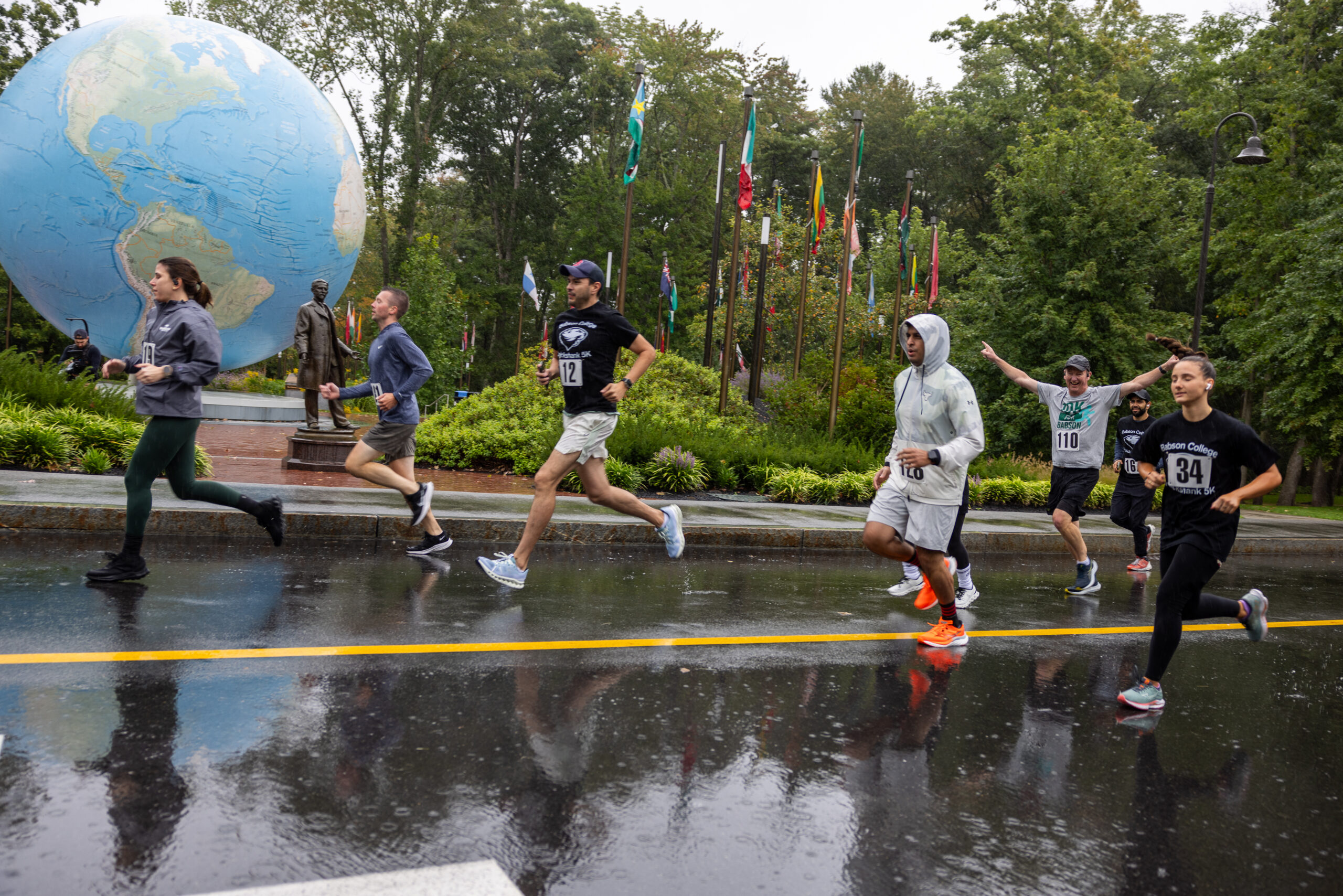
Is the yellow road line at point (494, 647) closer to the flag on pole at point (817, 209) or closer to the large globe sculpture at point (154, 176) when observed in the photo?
the large globe sculpture at point (154, 176)

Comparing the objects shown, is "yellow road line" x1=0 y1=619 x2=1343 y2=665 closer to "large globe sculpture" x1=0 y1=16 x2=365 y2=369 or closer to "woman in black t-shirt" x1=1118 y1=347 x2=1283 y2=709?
"woman in black t-shirt" x1=1118 y1=347 x2=1283 y2=709

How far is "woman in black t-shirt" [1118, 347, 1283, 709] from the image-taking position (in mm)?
5020

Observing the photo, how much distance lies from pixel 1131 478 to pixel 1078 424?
5.77 ft

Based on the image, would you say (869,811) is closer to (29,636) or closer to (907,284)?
(29,636)

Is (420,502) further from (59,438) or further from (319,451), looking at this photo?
(319,451)

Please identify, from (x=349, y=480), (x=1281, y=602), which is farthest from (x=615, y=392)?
(x=1281, y=602)

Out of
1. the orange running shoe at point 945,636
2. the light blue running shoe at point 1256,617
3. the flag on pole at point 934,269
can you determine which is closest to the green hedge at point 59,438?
the orange running shoe at point 945,636

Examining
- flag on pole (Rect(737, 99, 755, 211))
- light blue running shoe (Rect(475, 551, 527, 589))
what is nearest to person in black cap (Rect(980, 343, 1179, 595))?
light blue running shoe (Rect(475, 551, 527, 589))

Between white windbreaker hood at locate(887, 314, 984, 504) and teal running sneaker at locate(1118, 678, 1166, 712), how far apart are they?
136 cm

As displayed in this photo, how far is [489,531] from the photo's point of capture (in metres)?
9.12

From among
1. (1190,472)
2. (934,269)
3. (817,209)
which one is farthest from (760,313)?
(1190,472)

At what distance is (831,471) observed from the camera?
591 inches

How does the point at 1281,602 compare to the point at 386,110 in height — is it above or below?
below

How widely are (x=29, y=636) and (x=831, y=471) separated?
11.6 meters
